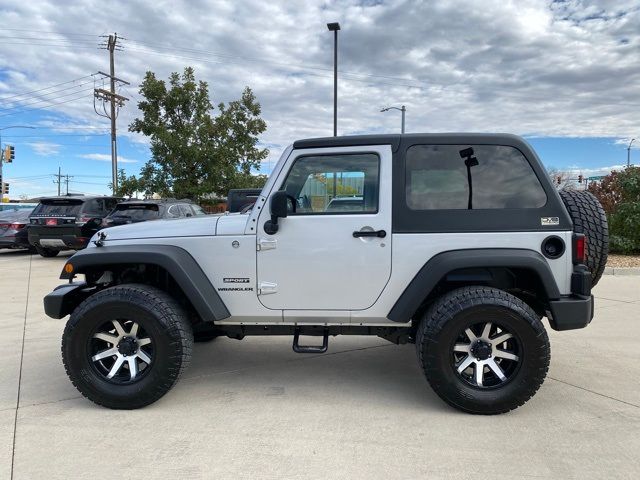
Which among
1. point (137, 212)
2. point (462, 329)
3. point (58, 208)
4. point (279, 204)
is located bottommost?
point (462, 329)

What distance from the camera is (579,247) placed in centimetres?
335

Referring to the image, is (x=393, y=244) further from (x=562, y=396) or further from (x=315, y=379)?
(x=562, y=396)

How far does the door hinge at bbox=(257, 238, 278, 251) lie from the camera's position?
137 inches

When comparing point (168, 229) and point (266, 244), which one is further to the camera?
point (168, 229)

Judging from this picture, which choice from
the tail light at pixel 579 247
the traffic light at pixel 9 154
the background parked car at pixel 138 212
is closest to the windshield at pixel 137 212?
the background parked car at pixel 138 212

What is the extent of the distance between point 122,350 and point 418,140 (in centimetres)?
269

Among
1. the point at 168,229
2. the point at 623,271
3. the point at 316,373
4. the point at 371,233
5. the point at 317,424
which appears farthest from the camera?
the point at 623,271

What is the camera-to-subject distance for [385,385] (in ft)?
13.1

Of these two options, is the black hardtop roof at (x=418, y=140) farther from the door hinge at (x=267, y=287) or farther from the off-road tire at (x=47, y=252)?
the off-road tire at (x=47, y=252)

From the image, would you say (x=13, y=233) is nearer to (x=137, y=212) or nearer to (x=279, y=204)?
(x=137, y=212)

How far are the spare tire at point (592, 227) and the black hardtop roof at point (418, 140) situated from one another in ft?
2.13

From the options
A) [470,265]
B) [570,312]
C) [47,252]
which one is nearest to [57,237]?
[47,252]

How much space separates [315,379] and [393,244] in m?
1.51

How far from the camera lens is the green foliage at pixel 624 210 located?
11.0m
